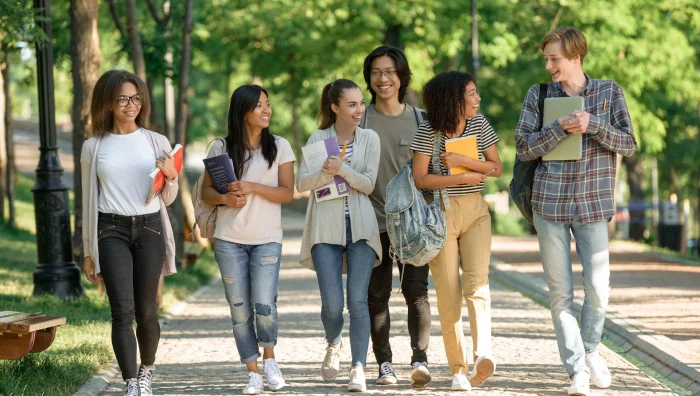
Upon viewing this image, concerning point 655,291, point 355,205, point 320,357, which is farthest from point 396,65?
point 655,291

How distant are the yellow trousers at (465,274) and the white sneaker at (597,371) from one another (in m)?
0.64

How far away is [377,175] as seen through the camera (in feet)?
24.8

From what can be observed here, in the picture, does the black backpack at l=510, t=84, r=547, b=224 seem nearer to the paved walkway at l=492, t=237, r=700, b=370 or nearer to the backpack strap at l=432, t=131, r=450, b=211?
the backpack strap at l=432, t=131, r=450, b=211

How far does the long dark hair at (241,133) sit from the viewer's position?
7.29 m

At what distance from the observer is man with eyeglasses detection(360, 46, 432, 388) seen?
7422 mm

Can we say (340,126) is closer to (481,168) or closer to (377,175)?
(377,175)

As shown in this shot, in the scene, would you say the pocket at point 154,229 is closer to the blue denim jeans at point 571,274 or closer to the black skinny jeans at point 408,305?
the black skinny jeans at point 408,305

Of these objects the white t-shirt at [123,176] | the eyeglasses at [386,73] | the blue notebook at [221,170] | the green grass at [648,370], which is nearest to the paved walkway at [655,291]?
the green grass at [648,370]

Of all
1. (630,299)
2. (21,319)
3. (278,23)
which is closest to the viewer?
(21,319)

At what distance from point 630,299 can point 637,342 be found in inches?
143

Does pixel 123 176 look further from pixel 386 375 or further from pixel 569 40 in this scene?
pixel 569 40

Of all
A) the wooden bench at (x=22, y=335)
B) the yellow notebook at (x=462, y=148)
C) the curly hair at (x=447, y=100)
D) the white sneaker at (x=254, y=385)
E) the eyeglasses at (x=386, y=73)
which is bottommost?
the white sneaker at (x=254, y=385)

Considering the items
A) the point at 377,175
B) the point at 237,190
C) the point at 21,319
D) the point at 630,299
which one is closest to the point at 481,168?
the point at 377,175

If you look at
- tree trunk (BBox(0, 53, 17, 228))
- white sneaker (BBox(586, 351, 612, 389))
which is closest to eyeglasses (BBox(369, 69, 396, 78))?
white sneaker (BBox(586, 351, 612, 389))
